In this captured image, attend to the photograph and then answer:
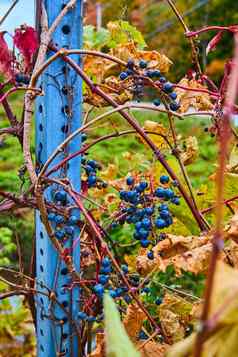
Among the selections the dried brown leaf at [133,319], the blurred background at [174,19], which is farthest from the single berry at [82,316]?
the blurred background at [174,19]

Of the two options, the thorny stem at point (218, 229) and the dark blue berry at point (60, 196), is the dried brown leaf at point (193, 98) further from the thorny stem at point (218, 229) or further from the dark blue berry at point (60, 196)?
the thorny stem at point (218, 229)

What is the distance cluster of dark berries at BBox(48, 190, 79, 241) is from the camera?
0.87 metres

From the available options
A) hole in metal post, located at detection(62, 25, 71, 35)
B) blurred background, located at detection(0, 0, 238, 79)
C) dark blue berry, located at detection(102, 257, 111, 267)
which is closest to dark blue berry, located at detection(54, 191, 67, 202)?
dark blue berry, located at detection(102, 257, 111, 267)

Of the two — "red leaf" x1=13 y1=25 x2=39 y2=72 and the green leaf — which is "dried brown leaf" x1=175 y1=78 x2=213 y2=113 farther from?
the green leaf

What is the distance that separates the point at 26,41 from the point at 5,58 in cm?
4

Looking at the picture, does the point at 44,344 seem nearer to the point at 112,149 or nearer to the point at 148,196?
the point at 148,196

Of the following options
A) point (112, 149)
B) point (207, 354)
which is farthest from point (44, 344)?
point (112, 149)

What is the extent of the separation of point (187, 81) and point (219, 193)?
0.70 metres

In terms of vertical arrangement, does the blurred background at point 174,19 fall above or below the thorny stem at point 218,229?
above

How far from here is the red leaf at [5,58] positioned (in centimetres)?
88

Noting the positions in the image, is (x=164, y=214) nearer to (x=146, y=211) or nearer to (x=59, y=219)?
(x=146, y=211)

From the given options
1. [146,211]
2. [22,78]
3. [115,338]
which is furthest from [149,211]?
[115,338]

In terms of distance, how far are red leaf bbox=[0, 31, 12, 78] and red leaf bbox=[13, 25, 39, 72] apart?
0.02 m

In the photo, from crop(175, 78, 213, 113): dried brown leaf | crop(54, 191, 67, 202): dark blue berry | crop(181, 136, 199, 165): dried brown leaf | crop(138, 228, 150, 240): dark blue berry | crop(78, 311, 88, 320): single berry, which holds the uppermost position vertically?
crop(175, 78, 213, 113): dried brown leaf
